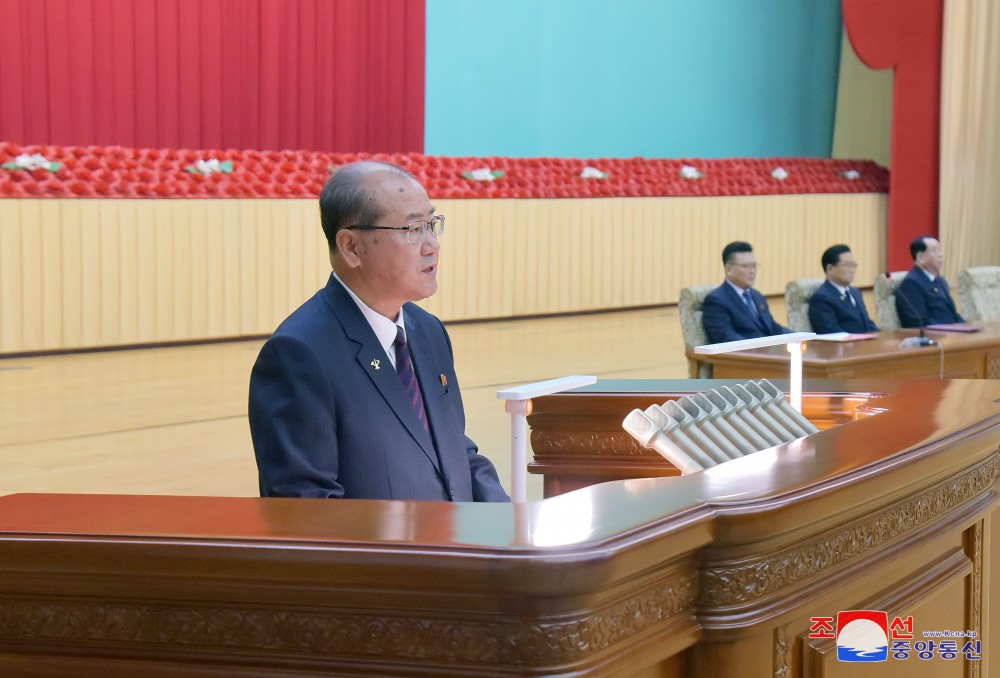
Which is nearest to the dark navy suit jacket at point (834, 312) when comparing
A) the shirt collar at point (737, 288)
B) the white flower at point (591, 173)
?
the shirt collar at point (737, 288)

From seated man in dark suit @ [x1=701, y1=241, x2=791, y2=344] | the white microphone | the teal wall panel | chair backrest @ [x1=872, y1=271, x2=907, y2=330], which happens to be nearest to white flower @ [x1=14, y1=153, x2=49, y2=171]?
the teal wall panel

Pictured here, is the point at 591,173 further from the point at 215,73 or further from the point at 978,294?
the point at 978,294

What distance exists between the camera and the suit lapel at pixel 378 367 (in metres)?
2.19

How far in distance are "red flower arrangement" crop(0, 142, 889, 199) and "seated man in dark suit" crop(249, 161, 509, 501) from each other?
7090mm

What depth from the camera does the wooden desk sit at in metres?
5.46

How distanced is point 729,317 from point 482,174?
16.4 feet

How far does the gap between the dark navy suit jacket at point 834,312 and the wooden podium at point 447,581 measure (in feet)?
19.1

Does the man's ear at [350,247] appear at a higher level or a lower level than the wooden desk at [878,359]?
higher

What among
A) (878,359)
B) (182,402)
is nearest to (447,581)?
(878,359)

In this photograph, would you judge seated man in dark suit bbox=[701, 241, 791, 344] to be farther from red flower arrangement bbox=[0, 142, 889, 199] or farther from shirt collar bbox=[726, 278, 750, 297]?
red flower arrangement bbox=[0, 142, 889, 199]

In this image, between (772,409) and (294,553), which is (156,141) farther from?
(294,553)

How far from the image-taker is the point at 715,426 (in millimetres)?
2219

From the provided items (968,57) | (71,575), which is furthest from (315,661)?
(968,57)

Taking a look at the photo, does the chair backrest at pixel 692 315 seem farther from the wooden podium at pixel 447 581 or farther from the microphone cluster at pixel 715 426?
the wooden podium at pixel 447 581
